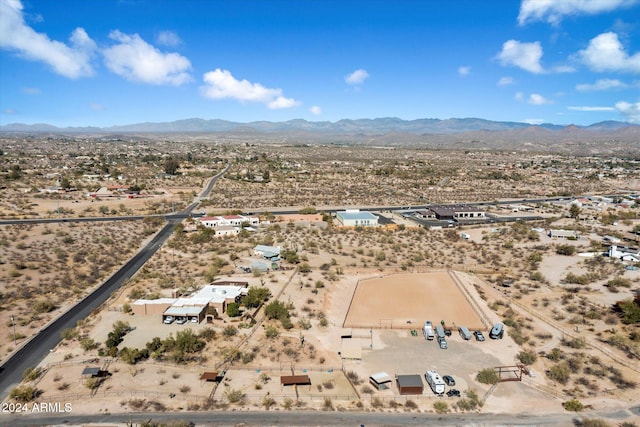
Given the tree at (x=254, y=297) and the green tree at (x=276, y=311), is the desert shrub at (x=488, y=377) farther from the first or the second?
the tree at (x=254, y=297)

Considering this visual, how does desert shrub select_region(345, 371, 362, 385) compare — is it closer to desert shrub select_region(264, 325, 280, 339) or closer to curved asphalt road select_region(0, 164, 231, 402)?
desert shrub select_region(264, 325, 280, 339)

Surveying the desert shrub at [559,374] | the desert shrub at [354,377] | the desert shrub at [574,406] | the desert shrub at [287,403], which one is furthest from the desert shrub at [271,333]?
the desert shrub at [574,406]

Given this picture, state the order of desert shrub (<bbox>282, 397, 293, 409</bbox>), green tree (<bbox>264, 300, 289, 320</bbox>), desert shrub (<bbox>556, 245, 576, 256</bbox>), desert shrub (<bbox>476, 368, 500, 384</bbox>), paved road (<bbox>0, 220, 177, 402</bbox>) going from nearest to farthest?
desert shrub (<bbox>282, 397, 293, 409</bbox>)
paved road (<bbox>0, 220, 177, 402</bbox>)
desert shrub (<bbox>476, 368, 500, 384</bbox>)
green tree (<bbox>264, 300, 289, 320</bbox>)
desert shrub (<bbox>556, 245, 576, 256</bbox>)

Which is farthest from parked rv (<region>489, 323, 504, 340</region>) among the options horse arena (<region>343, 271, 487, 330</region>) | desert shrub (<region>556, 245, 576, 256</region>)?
desert shrub (<region>556, 245, 576, 256</region>)

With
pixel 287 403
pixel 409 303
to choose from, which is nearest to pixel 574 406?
pixel 287 403

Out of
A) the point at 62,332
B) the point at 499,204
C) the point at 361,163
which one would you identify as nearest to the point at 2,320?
the point at 62,332

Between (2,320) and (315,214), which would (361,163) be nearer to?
(315,214)
